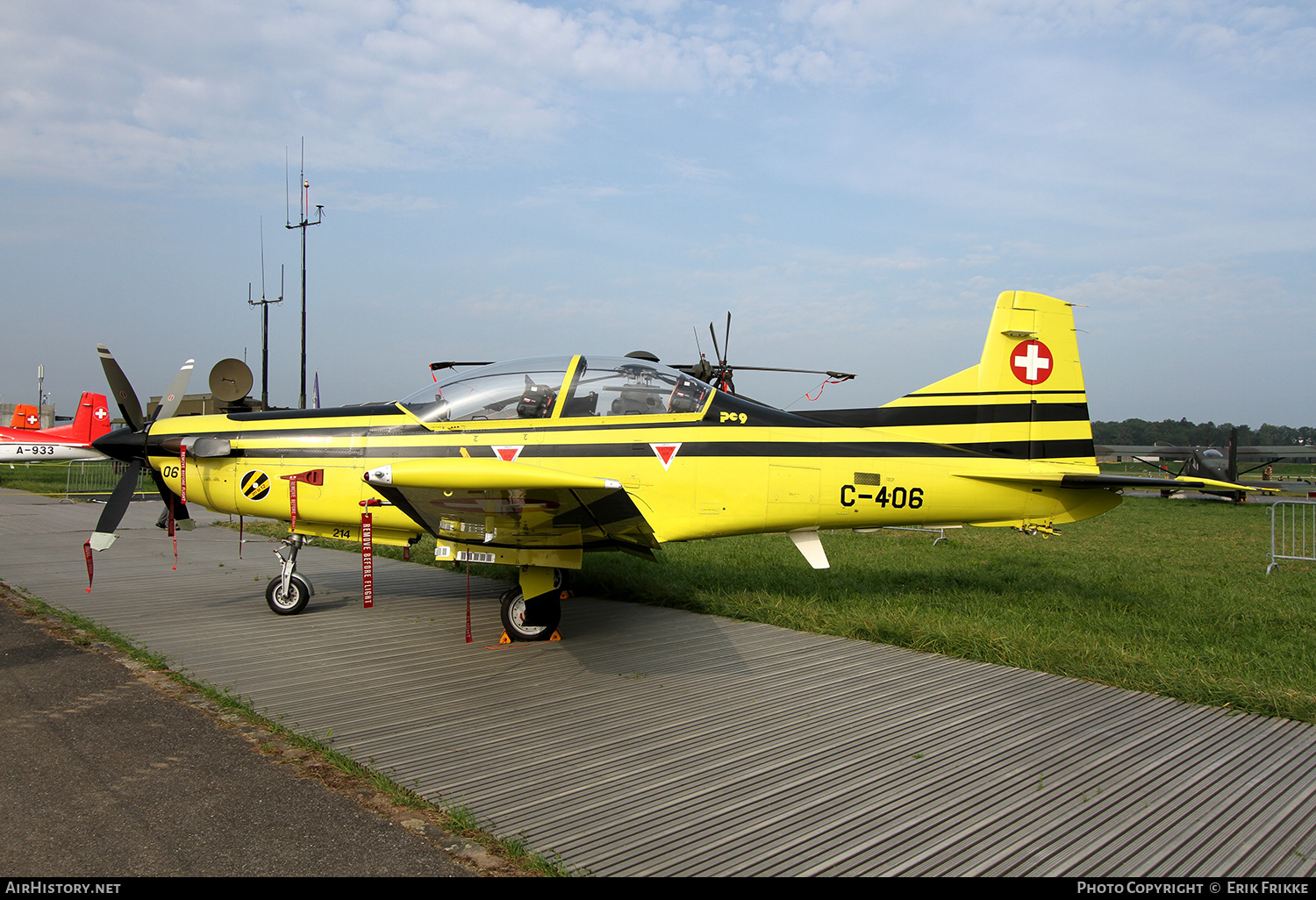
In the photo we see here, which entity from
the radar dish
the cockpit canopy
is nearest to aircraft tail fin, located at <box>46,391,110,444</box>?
the radar dish

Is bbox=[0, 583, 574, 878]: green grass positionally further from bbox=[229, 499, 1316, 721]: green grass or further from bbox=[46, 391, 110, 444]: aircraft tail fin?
bbox=[46, 391, 110, 444]: aircraft tail fin

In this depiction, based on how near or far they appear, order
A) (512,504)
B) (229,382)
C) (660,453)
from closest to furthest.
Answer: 1. (512,504)
2. (660,453)
3. (229,382)

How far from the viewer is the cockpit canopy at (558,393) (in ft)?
21.5

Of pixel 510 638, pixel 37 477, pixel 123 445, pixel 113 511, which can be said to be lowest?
pixel 37 477

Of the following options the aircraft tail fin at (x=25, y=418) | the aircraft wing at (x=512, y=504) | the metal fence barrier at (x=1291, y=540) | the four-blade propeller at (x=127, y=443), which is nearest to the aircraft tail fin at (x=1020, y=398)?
the aircraft wing at (x=512, y=504)

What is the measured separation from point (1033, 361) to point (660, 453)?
380 cm

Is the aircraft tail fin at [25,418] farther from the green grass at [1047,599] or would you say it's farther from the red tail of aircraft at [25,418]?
the green grass at [1047,599]

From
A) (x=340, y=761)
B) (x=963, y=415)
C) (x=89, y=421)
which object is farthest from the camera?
(x=89, y=421)

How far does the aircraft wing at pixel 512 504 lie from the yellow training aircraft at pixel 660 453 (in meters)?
0.06

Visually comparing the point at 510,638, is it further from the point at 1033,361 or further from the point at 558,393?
the point at 1033,361

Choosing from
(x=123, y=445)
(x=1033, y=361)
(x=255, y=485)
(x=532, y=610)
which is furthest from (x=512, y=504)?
(x=1033, y=361)

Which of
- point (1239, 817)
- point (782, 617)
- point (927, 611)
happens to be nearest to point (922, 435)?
point (927, 611)

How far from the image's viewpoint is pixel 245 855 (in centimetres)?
294

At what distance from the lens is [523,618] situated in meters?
6.45
